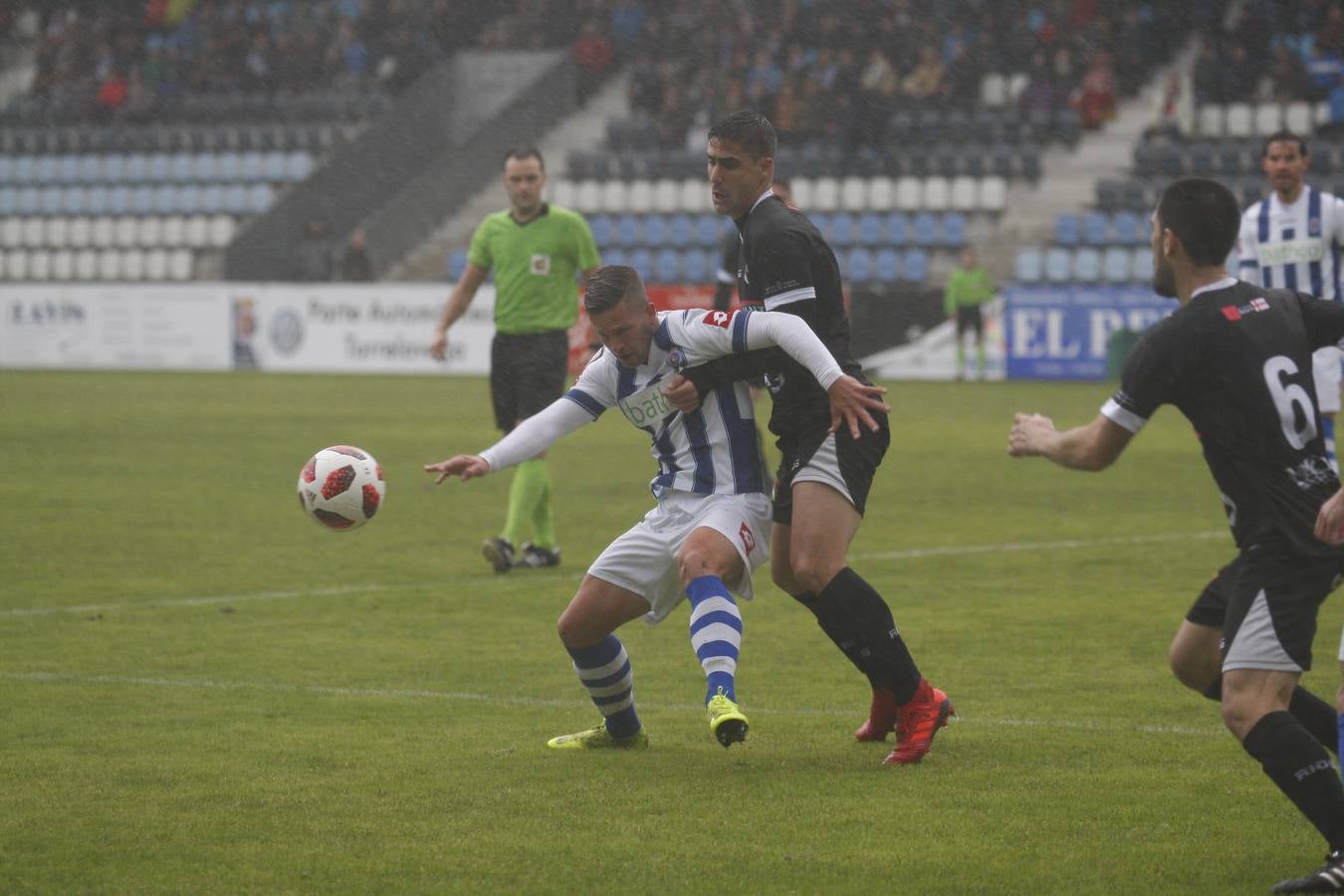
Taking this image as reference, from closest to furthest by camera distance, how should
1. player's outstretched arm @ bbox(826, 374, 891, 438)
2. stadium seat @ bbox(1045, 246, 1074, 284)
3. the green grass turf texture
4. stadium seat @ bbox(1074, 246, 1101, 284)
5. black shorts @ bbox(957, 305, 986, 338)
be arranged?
the green grass turf texture < player's outstretched arm @ bbox(826, 374, 891, 438) < black shorts @ bbox(957, 305, 986, 338) < stadium seat @ bbox(1074, 246, 1101, 284) < stadium seat @ bbox(1045, 246, 1074, 284)

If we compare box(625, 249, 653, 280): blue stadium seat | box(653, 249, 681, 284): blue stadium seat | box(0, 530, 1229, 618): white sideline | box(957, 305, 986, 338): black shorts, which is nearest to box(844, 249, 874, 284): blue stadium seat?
box(653, 249, 681, 284): blue stadium seat

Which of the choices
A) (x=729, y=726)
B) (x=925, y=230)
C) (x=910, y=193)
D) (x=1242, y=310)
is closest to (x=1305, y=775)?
(x=1242, y=310)

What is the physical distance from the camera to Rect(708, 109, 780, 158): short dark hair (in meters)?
6.00

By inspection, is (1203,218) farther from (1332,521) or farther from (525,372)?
(525,372)

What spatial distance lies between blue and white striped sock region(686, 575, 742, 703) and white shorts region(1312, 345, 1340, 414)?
6025 millimetres

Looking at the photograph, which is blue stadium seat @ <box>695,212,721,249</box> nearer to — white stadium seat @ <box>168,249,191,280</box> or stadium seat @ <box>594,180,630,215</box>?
stadium seat @ <box>594,180,630,215</box>

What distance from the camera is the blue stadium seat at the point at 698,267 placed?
33406 mm

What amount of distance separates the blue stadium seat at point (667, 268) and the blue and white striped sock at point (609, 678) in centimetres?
2791

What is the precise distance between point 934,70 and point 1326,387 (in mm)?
24462

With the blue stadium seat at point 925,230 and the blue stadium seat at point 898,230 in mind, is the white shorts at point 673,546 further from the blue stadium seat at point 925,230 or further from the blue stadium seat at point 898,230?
the blue stadium seat at point 898,230

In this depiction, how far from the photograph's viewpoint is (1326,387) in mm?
10805

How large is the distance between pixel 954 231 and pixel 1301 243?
885 inches

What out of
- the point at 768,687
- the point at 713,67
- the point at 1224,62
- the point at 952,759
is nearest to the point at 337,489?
the point at 768,687

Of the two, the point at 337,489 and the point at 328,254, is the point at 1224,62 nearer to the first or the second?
the point at 328,254
